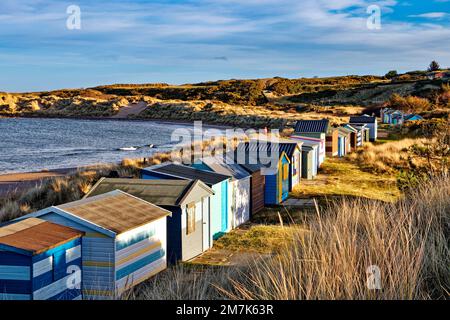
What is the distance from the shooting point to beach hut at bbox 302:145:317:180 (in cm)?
2416

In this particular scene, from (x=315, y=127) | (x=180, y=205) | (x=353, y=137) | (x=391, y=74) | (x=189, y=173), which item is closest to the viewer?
(x=180, y=205)

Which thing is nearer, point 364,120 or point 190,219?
point 190,219

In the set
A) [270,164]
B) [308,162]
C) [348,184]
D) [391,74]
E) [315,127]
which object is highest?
[391,74]

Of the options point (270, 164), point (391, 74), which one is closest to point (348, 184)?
point (270, 164)

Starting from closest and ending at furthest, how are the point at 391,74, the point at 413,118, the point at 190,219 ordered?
the point at 190,219
the point at 413,118
the point at 391,74

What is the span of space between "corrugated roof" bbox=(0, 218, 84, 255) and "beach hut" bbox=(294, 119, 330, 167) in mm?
21423

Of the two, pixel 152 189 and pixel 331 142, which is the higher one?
pixel 331 142

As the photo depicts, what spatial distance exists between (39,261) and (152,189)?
4.65 meters

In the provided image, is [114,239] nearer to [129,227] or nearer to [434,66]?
[129,227]

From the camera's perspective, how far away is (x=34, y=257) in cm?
737

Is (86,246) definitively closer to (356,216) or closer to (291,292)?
(356,216)

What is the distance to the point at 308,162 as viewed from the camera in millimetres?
24281

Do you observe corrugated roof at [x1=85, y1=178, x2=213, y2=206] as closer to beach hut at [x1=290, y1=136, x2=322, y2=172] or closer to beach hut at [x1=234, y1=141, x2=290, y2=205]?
beach hut at [x1=234, y1=141, x2=290, y2=205]

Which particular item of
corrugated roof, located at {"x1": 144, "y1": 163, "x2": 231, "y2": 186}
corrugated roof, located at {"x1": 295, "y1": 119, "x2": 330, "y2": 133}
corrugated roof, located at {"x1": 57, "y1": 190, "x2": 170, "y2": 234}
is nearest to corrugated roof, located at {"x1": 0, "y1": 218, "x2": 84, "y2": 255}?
corrugated roof, located at {"x1": 57, "y1": 190, "x2": 170, "y2": 234}
